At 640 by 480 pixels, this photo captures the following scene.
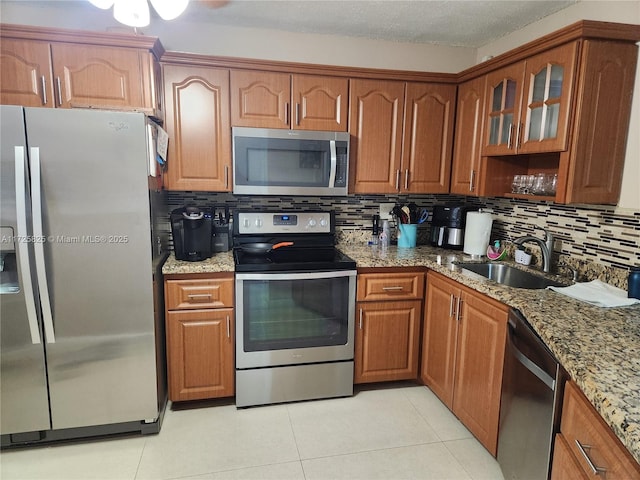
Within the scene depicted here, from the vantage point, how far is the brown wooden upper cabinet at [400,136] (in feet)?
8.63

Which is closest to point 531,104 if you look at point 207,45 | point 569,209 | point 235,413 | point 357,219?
point 569,209

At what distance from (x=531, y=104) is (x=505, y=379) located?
1.41m

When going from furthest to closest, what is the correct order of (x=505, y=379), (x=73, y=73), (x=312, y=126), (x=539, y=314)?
(x=312, y=126) → (x=73, y=73) → (x=505, y=379) → (x=539, y=314)

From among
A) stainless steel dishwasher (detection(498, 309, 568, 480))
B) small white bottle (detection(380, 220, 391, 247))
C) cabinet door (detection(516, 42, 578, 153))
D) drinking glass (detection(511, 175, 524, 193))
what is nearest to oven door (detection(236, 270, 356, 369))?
small white bottle (detection(380, 220, 391, 247))

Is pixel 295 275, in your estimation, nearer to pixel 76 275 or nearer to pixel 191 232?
pixel 191 232

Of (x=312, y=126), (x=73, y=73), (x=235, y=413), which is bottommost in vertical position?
(x=235, y=413)

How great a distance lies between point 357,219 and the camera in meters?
3.03

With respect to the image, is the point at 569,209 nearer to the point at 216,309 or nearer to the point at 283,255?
the point at 283,255

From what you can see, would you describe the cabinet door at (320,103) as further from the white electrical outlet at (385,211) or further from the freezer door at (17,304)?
the freezer door at (17,304)

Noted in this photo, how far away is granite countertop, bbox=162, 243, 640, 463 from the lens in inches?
37.5

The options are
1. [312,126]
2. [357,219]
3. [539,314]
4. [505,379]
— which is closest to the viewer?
[539,314]

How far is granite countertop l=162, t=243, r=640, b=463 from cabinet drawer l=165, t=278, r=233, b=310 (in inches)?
2.9

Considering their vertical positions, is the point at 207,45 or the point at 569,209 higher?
the point at 207,45

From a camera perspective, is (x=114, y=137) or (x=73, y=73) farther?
(x=73, y=73)
